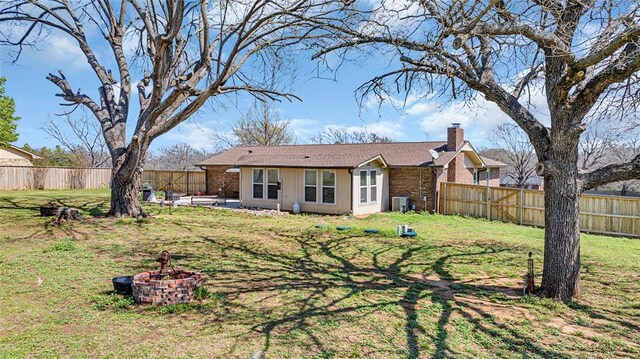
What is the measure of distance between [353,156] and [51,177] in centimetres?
2185

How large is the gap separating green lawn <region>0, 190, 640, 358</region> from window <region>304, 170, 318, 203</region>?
674 cm

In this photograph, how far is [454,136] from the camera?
60.8ft

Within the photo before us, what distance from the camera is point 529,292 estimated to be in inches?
234

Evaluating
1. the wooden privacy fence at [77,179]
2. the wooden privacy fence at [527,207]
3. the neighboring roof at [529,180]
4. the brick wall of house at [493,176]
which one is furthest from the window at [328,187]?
the neighboring roof at [529,180]

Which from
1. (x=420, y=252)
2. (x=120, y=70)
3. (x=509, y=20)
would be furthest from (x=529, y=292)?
(x=120, y=70)

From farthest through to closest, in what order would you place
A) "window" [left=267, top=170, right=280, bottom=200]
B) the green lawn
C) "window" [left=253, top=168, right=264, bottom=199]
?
"window" [left=253, top=168, right=264, bottom=199]
"window" [left=267, top=170, right=280, bottom=200]
the green lawn

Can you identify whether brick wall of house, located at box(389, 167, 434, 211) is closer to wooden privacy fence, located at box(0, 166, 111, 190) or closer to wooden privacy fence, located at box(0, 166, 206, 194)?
wooden privacy fence, located at box(0, 166, 206, 194)

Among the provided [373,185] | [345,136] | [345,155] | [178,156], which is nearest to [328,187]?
[345,155]

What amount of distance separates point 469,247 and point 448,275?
3190 mm

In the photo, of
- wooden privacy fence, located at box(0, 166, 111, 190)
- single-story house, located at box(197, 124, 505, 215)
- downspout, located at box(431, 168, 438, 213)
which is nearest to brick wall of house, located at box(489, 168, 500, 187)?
single-story house, located at box(197, 124, 505, 215)

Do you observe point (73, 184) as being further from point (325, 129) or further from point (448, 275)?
point (448, 275)

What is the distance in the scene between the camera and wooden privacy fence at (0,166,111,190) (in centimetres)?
2423

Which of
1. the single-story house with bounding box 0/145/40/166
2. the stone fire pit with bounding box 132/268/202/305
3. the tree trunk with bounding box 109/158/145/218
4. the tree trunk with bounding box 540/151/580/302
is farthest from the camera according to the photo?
the single-story house with bounding box 0/145/40/166

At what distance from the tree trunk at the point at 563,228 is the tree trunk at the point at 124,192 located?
11.8 m
